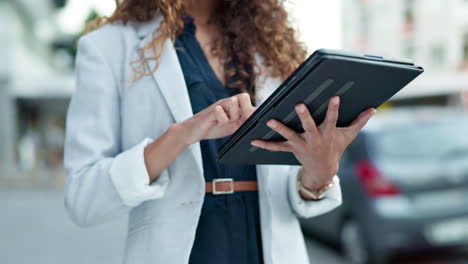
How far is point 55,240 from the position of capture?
22.7 feet

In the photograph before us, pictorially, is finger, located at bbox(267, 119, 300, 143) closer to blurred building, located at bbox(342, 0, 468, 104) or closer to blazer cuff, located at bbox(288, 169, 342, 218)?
blazer cuff, located at bbox(288, 169, 342, 218)

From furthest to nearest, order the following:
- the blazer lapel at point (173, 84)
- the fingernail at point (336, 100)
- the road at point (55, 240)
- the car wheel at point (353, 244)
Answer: the road at point (55, 240), the car wheel at point (353, 244), the blazer lapel at point (173, 84), the fingernail at point (336, 100)

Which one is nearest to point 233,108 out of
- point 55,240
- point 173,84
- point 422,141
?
point 173,84

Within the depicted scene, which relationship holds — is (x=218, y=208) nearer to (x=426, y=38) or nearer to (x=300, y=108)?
(x=300, y=108)

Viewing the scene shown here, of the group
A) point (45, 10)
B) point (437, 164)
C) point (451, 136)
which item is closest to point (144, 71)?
point (437, 164)

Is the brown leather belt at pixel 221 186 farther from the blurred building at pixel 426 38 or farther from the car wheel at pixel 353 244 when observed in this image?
the blurred building at pixel 426 38

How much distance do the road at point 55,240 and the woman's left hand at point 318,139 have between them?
4.25 m

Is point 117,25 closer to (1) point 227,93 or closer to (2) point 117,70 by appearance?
(2) point 117,70

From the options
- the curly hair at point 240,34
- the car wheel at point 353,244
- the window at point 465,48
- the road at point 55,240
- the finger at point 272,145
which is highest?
the curly hair at point 240,34

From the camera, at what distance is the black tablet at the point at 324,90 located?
→ 1003 millimetres

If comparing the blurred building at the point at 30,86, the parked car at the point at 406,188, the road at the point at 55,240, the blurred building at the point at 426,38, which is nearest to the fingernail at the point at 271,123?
the parked car at the point at 406,188

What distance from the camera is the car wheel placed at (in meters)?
4.87

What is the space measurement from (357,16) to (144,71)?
3363 cm

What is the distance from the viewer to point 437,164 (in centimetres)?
464
